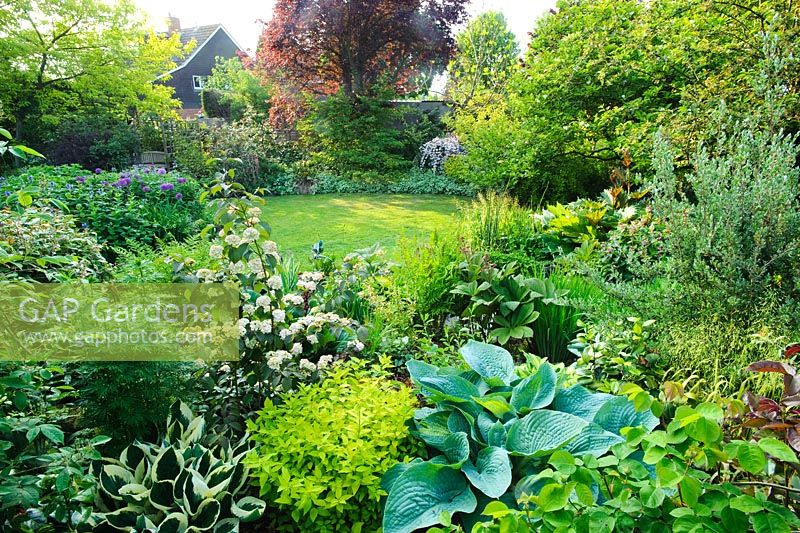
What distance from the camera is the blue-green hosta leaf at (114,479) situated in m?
1.63

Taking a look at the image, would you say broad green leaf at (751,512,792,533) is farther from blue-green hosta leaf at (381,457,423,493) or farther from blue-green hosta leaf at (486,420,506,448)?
blue-green hosta leaf at (381,457,423,493)

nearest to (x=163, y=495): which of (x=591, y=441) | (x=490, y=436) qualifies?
(x=490, y=436)

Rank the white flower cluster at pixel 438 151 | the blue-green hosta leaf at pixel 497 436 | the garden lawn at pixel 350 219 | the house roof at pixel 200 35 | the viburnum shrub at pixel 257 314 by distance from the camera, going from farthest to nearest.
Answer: the house roof at pixel 200 35, the white flower cluster at pixel 438 151, the garden lawn at pixel 350 219, the viburnum shrub at pixel 257 314, the blue-green hosta leaf at pixel 497 436

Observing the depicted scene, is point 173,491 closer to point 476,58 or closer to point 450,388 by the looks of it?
point 450,388

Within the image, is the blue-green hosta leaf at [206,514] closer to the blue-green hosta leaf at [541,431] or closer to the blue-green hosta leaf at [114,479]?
the blue-green hosta leaf at [114,479]

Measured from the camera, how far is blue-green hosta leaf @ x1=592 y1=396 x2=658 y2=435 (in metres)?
1.78

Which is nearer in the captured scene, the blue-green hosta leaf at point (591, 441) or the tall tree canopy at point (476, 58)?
the blue-green hosta leaf at point (591, 441)

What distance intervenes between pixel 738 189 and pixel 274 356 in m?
2.10

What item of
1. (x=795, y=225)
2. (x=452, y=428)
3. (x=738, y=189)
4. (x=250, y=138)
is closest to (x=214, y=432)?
(x=452, y=428)

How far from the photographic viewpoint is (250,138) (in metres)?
11.0

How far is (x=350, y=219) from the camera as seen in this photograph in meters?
7.73

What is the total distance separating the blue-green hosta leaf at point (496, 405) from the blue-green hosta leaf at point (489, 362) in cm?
15

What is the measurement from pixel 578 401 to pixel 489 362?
1.30 ft

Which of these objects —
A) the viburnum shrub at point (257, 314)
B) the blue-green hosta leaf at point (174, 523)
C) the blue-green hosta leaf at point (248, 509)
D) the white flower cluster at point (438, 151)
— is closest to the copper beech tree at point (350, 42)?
the white flower cluster at point (438, 151)
